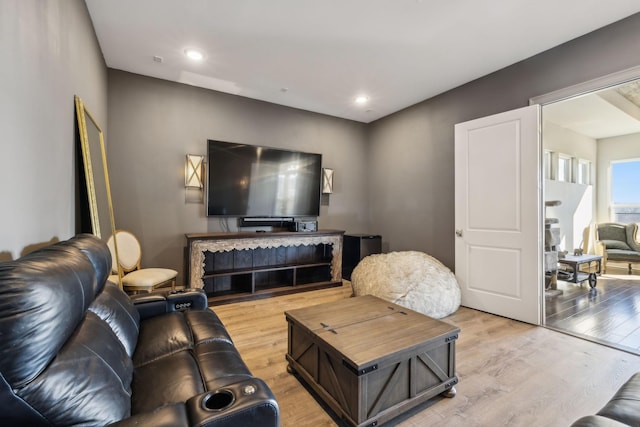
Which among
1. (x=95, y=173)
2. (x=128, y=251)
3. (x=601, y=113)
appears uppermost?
(x=601, y=113)

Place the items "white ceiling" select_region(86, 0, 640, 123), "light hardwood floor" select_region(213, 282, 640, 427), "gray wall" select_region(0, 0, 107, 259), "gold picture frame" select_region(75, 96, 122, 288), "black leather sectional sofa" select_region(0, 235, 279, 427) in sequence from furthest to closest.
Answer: "white ceiling" select_region(86, 0, 640, 123) → "gold picture frame" select_region(75, 96, 122, 288) → "light hardwood floor" select_region(213, 282, 640, 427) → "gray wall" select_region(0, 0, 107, 259) → "black leather sectional sofa" select_region(0, 235, 279, 427)

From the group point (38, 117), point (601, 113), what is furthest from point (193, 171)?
point (601, 113)

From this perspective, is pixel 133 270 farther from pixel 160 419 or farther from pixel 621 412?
pixel 621 412

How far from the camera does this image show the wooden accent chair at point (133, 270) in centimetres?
281

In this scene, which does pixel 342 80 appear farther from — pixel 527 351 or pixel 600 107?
pixel 600 107

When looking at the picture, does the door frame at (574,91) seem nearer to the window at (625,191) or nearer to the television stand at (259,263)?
the television stand at (259,263)

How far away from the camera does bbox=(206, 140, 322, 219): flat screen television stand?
12.6ft

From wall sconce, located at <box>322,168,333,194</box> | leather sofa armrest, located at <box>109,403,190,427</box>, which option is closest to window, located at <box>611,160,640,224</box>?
wall sconce, located at <box>322,168,333,194</box>

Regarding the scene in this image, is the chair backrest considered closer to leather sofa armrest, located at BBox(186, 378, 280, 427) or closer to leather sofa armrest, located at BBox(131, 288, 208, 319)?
leather sofa armrest, located at BBox(131, 288, 208, 319)

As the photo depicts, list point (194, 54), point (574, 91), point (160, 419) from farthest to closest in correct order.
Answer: point (194, 54), point (574, 91), point (160, 419)

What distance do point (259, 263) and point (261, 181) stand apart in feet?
3.96

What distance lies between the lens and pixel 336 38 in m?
2.75

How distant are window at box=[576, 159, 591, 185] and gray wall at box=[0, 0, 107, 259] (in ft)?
26.7

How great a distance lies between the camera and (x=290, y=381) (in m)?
1.95
